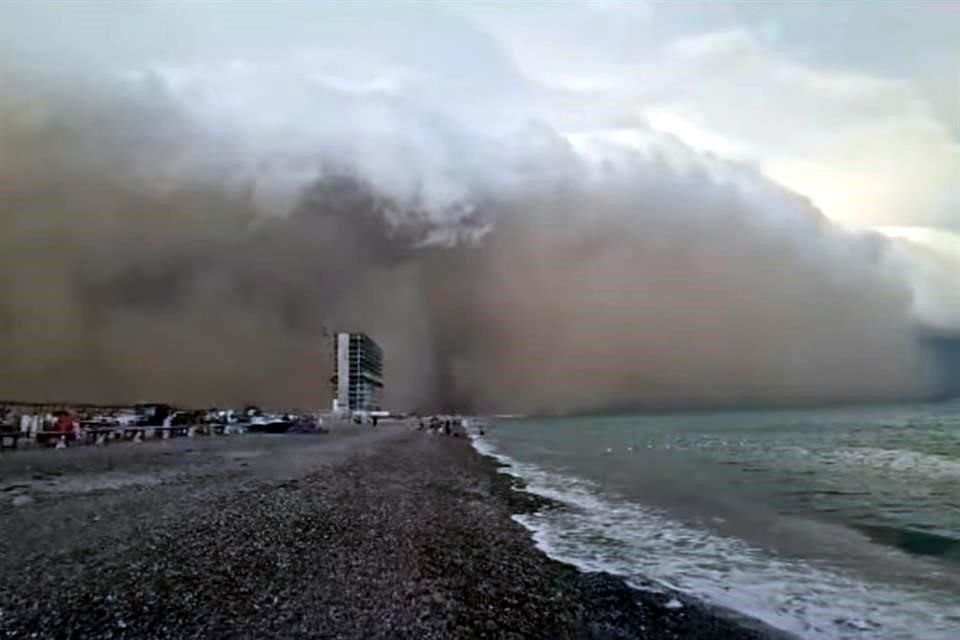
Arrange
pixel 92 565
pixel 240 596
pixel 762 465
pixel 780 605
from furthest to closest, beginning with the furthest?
1. pixel 762 465
2. pixel 780 605
3. pixel 92 565
4. pixel 240 596

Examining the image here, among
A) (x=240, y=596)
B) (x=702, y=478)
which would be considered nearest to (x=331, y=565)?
(x=240, y=596)

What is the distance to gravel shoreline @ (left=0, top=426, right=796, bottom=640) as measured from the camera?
1099 centimetres

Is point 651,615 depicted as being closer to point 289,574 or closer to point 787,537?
point 289,574

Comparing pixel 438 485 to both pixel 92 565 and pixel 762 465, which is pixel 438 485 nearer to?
pixel 92 565

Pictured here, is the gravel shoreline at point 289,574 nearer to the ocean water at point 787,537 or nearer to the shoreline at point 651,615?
the shoreline at point 651,615

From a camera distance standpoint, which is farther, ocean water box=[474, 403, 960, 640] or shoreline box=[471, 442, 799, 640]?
ocean water box=[474, 403, 960, 640]

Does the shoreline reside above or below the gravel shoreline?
below

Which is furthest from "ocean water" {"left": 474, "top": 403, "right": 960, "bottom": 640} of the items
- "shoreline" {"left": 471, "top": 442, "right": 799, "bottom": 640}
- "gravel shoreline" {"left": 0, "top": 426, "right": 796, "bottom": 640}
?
"gravel shoreline" {"left": 0, "top": 426, "right": 796, "bottom": 640}

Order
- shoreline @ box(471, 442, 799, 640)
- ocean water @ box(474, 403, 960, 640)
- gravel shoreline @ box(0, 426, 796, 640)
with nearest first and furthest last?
gravel shoreline @ box(0, 426, 796, 640), shoreline @ box(471, 442, 799, 640), ocean water @ box(474, 403, 960, 640)

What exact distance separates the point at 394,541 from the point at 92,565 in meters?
7.23

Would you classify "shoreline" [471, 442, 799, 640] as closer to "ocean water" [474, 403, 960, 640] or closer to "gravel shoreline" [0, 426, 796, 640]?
"gravel shoreline" [0, 426, 796, 640]

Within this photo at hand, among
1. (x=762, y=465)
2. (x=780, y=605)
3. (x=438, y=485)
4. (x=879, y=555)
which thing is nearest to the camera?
(x=780, y=605)

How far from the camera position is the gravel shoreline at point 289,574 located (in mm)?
10992

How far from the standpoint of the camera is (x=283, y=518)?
21.4 meters
